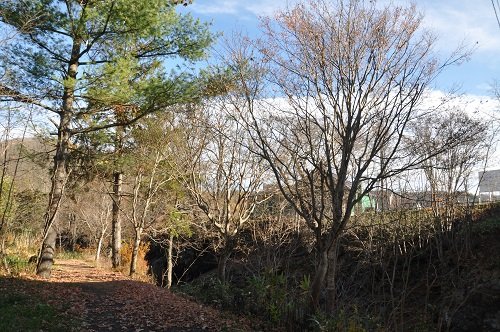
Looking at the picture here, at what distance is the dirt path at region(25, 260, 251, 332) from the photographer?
725 centimetres

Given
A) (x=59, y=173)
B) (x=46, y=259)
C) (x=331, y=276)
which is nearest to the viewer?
(x=331, y=276)

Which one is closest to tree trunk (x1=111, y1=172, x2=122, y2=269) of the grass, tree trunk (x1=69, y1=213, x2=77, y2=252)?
the grass

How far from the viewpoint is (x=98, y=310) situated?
313 inches

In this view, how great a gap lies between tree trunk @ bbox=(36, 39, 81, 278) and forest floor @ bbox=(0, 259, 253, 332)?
0.83 metres

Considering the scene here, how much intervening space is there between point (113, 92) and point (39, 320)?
5604mm

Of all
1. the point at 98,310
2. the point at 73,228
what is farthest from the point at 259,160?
the point at 73,228

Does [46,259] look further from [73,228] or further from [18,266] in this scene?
[73,228]

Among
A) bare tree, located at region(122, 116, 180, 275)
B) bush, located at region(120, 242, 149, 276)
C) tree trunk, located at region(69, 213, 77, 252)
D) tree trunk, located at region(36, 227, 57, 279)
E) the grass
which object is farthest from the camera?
tree trunk, located at region(69, 213, 77, 252)

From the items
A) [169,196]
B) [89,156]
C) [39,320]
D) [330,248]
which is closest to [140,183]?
[169,196]

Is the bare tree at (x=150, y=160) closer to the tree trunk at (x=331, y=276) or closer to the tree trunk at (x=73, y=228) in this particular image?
the tree trunk at (x=331, y=276)

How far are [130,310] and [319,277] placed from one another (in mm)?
3814

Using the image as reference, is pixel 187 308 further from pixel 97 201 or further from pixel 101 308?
pixel 97 201

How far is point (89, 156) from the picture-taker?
13.6 meters

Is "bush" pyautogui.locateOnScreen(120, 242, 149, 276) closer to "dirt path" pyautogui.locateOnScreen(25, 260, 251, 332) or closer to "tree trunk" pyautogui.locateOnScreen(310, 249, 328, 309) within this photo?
"dirt path" pyautogui.locateOnScreen(25, 260, 251, 332)
